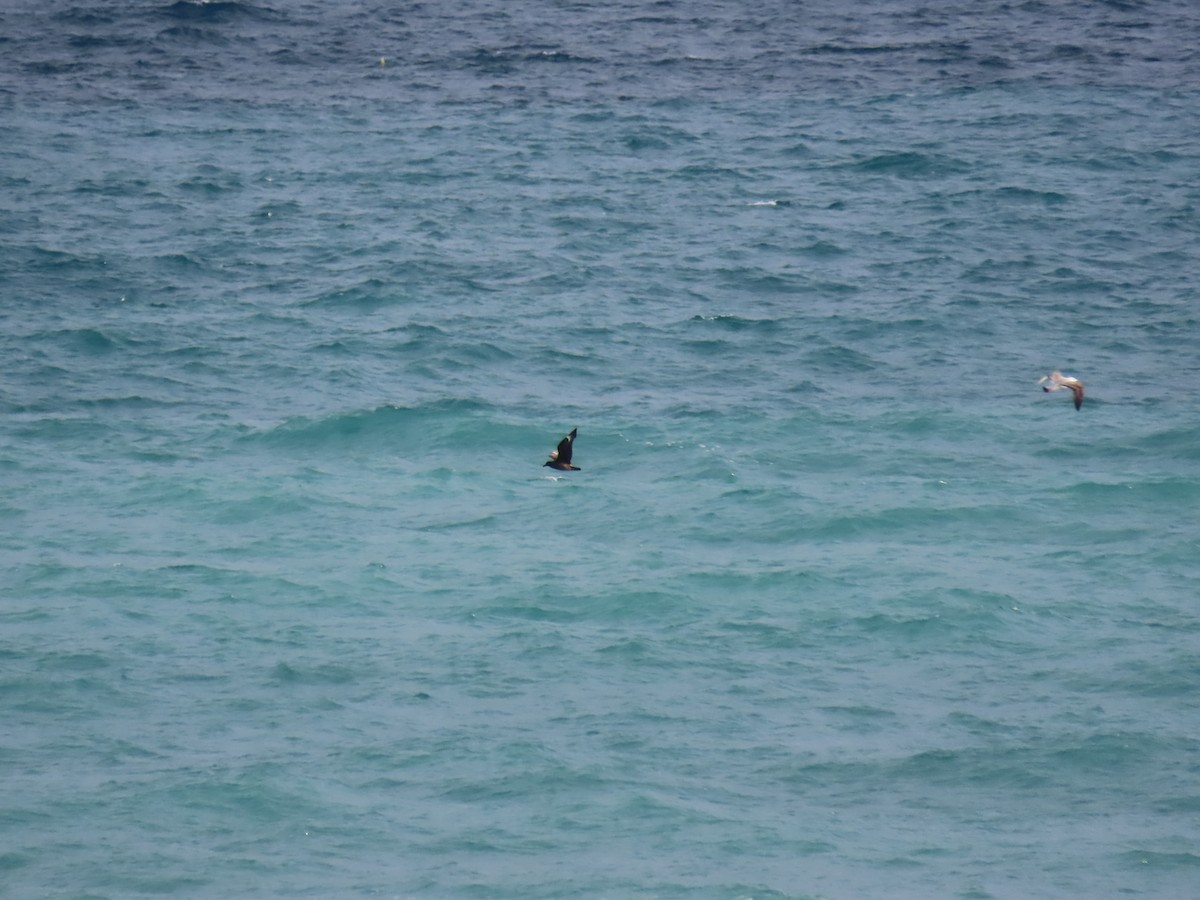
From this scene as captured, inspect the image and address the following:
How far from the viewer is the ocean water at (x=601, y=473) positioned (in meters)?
21.6

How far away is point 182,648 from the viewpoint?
25688 mm

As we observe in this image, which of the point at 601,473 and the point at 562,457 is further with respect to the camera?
the point at 601,473

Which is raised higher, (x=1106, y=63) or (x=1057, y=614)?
(x=1106, y=63)

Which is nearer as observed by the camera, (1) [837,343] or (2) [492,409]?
(2) [492,409]

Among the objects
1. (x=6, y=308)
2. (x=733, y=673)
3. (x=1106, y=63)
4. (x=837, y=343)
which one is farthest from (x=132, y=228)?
(x=1106, y=63)

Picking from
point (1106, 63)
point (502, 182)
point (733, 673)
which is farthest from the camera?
point (1106, 63)

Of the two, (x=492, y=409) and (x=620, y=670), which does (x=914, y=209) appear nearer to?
(x=492, y=409)

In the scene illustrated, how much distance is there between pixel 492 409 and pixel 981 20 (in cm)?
3489

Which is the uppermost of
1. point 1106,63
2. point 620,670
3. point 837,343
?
point 1106,63

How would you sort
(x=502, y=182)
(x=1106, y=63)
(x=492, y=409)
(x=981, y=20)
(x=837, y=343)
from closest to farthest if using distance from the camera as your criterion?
(x=492, y=409)
(x=837, y=343)
(x=502, y=182)
(x=1106, y=63)
(x=981, y=20)

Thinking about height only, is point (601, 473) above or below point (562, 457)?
below

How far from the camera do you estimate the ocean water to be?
21609 millimetres

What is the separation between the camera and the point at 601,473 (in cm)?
3148

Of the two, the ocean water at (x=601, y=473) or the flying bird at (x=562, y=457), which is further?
the flying bird at (x=562, y=457)
